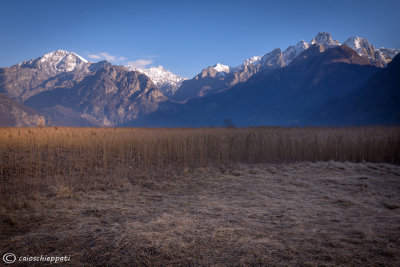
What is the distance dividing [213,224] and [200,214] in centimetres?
63

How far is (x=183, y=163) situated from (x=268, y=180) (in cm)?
420

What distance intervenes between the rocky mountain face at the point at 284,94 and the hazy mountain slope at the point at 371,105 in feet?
41.4

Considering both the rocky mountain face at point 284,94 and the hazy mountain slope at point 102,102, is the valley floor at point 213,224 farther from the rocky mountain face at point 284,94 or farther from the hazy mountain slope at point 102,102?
the hazy mountain slope at point 102,102

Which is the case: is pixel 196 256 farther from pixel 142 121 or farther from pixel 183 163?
pixel 142 121

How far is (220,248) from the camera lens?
9.00 ft

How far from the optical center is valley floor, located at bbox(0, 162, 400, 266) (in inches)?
103

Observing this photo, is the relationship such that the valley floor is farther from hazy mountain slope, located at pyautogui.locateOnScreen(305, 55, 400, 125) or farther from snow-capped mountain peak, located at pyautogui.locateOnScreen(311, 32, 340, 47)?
snow-capped mountain peak, located at pyautogui.locateOnScreen(311, 32, 340, 47)

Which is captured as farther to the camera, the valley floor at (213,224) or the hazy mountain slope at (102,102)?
the hazy mountain slope at (102,102)

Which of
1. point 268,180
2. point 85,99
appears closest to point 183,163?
point 268,180

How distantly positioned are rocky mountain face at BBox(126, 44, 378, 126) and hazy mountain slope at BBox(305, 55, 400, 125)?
41.4 feet

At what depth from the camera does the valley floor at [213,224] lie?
2613mm

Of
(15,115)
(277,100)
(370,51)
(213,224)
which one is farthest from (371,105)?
(15,115)

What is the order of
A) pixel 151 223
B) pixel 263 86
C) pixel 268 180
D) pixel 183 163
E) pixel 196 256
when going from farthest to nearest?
pixel 263 86
pixel 183 163
pixel 268 180
pixel 151 223
pixel 196 256

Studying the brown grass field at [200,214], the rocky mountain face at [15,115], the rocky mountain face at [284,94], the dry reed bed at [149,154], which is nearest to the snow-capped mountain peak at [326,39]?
the rocky mountain face at [284,94]
